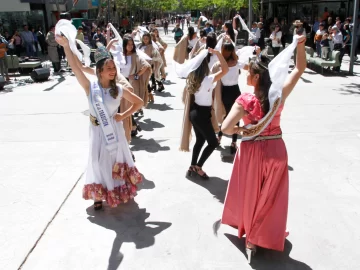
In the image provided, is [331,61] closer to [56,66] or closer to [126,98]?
[56,66]

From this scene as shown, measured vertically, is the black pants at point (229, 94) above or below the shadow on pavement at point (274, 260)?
above

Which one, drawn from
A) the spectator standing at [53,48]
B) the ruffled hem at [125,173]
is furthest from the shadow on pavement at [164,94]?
the ruffled hem at [125,173]

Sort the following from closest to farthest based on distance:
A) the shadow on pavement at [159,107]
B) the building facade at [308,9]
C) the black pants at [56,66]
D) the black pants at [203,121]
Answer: the black pants at [203,121] → the shadow on pavement at [159,107] → the black pants at [56,66] → the building facade at [308,9]

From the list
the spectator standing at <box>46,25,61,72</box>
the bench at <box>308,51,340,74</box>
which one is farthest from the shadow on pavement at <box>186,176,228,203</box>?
the spectator standing at <box>46,25,61,72</box>

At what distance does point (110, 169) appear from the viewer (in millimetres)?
4324

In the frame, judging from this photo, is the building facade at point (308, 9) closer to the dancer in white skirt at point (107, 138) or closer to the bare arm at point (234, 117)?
the dancer in white skirt at point (107, 138)

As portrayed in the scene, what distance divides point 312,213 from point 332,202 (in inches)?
15.7

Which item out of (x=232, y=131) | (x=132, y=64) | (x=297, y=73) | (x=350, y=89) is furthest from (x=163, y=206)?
(x=350, y=89)

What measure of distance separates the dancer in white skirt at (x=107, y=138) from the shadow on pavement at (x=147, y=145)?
203cm

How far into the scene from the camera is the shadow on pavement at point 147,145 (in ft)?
21.4

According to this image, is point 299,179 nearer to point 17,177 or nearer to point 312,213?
point 312,213

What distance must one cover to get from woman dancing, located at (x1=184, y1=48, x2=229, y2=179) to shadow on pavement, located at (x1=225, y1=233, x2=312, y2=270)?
163cm

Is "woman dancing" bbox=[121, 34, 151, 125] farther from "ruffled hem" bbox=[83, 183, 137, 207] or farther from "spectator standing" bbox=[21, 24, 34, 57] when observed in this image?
"spectator standing" bbox=[21, 24, 34, 57]

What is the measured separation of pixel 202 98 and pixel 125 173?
4.28ft
